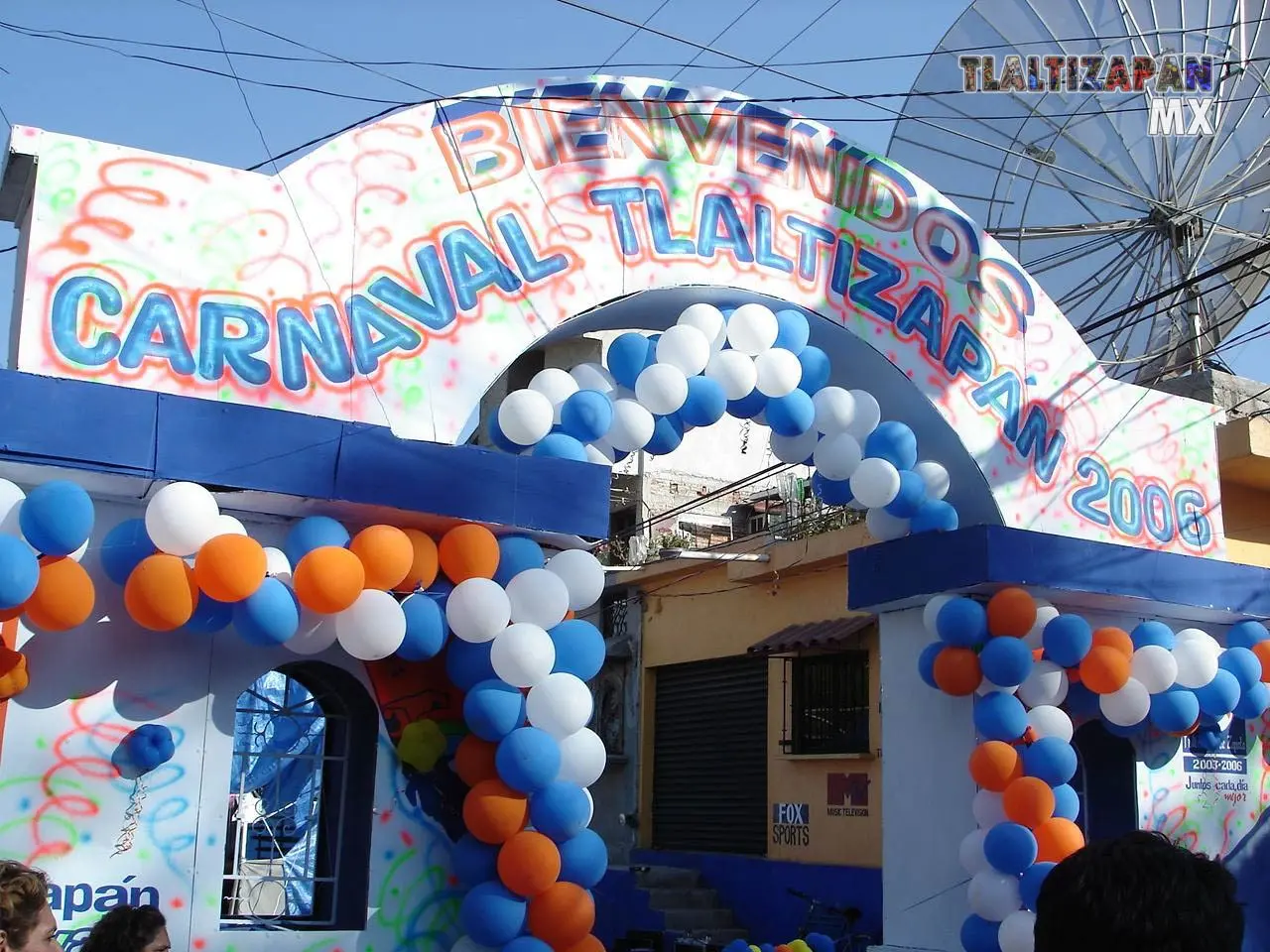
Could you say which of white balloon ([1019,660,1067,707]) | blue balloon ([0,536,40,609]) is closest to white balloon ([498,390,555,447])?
blue balloon ([0,536,40,609])

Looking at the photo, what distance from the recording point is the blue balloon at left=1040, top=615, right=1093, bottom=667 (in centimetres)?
882

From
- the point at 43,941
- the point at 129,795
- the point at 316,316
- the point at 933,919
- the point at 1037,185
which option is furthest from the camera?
the point at 1037,185

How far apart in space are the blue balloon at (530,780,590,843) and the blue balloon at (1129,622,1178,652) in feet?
14.3

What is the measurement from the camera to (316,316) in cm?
733

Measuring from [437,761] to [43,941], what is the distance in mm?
4050

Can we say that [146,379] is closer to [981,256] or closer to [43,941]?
[43,941]

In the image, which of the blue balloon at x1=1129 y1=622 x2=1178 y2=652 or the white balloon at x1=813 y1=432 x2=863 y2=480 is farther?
the blue balloon at x1=1129 y1=622 x2=1178 y2=652

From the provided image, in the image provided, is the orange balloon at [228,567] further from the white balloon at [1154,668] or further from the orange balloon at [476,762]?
the white balloon at [1154,668]

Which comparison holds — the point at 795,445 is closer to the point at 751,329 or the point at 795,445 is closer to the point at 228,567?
the point at 751,329

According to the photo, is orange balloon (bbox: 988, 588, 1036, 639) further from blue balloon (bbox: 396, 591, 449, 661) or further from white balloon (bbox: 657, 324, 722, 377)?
blue balloon (bbox: 396, 591, 449, 661)

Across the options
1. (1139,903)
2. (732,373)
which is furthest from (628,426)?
(1139,903)

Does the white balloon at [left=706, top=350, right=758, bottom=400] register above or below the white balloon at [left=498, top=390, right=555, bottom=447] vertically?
above

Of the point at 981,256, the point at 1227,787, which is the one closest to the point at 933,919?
the point at 1227,787

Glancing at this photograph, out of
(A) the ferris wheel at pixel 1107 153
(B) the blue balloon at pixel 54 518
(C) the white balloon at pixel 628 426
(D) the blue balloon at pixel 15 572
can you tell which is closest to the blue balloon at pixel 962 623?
(C) the white balloon at pixel 628 426
